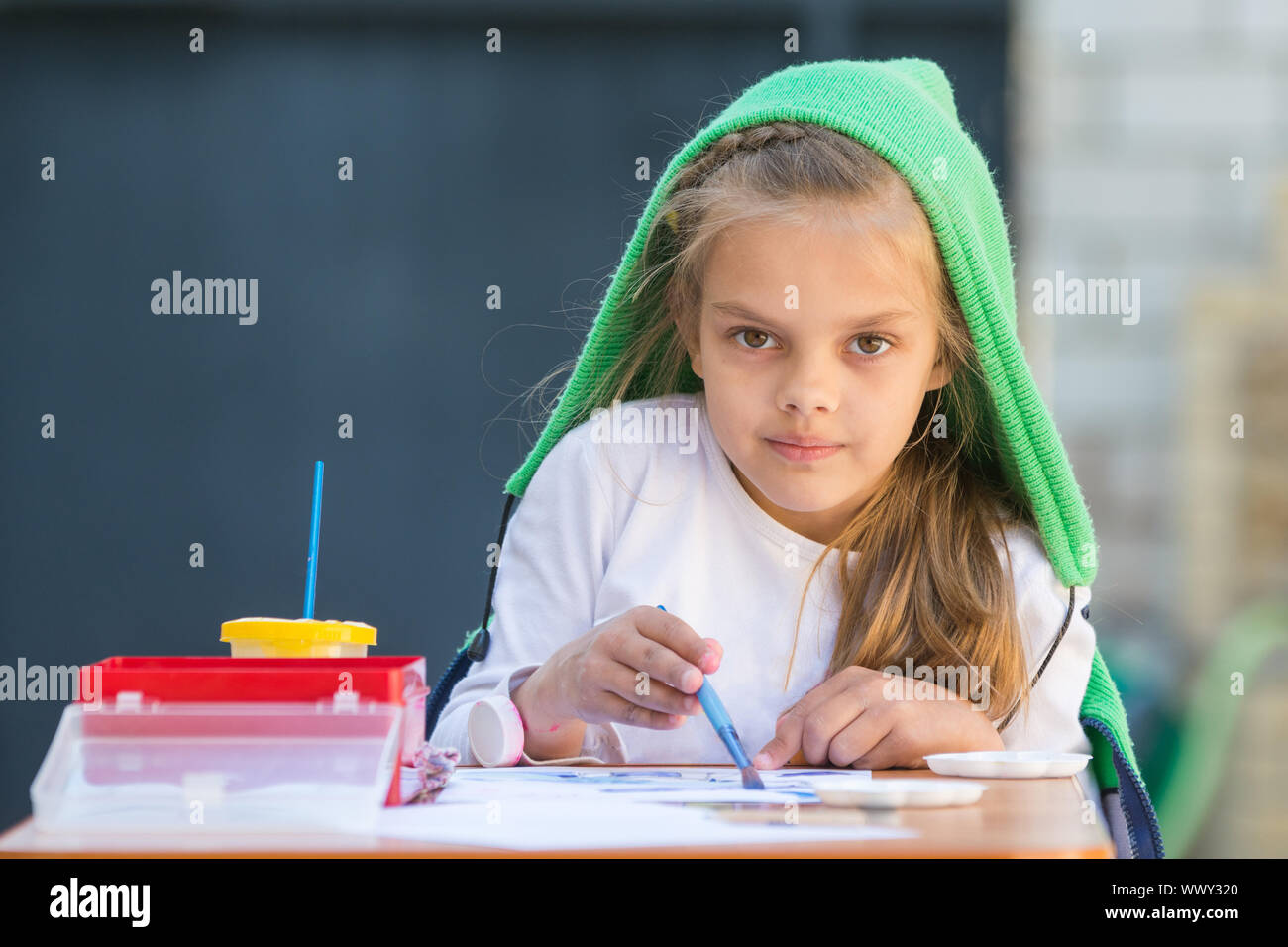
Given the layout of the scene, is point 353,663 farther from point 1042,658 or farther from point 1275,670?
point 1275,670

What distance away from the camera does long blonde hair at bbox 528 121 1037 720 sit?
1.20 meters

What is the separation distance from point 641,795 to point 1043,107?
8.00 feet

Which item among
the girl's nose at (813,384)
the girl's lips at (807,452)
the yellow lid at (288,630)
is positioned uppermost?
the girl's nose at (813,384)

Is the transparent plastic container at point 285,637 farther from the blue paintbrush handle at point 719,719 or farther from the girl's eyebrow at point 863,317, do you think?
the girl's eyebrow at point 863,317

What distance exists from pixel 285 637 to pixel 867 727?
41 cm

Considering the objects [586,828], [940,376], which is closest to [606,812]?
[586,828]

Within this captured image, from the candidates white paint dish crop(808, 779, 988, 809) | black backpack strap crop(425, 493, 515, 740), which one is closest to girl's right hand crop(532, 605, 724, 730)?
white paint dish crop(808, 779, 988, 809)

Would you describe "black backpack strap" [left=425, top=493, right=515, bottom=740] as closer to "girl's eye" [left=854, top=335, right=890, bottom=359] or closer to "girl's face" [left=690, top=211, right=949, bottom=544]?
"girl's face" [left=690, top=211, right=949, bottom=544]

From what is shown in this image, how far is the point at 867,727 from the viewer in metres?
0.99

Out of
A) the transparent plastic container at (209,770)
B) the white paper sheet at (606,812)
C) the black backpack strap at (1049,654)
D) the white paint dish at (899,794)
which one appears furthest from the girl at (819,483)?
the transparent plastic container at (209,770)

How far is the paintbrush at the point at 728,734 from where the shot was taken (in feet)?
2.74

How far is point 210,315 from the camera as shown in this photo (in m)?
2.78

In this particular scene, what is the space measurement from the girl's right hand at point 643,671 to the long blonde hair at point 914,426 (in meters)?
0.32

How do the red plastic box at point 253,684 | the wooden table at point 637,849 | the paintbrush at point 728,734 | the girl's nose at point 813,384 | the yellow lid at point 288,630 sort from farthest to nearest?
1. the girl's nose at point 813,384
2. the yellow lid at point 288,630
3. the paintbrush at point 728,734
4. the red plastic box at point 253,684
5. the wooden table at point 637,849
